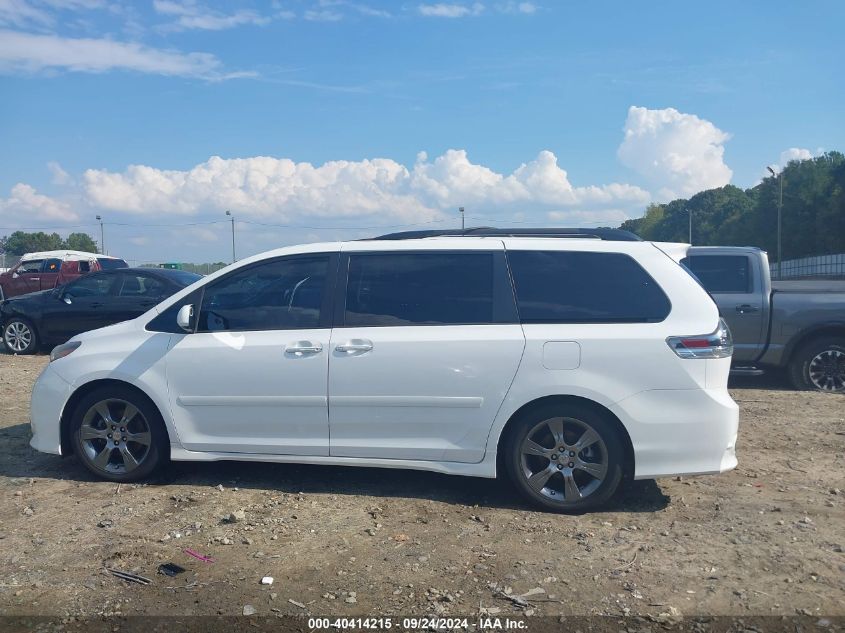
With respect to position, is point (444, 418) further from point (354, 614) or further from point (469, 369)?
point (354, 614)

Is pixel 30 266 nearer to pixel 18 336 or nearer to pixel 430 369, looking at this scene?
pixel 18 336

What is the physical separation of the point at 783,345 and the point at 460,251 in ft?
20.3

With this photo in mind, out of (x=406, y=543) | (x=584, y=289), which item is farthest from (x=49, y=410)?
(x=584, y=289)

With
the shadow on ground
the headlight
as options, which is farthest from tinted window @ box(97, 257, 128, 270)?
the headlight

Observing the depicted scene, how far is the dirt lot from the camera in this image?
12.9ft

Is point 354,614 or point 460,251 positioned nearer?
point 354,614

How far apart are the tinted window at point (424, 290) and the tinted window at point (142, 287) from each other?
28.3 feet

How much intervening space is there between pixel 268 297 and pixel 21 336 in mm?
9745

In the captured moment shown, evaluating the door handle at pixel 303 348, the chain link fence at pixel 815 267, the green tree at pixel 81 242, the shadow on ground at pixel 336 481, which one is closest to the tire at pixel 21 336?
the shadow on ground at pixel 336 481

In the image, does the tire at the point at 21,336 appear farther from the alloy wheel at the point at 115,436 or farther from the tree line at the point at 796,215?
the tree line at the point at 796,215

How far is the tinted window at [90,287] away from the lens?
13281 mm

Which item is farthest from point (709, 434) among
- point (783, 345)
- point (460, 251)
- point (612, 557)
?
point (783, 345)

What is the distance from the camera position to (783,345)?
9891mm

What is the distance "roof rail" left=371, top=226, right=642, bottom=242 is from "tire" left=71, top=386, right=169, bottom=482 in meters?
2.16
